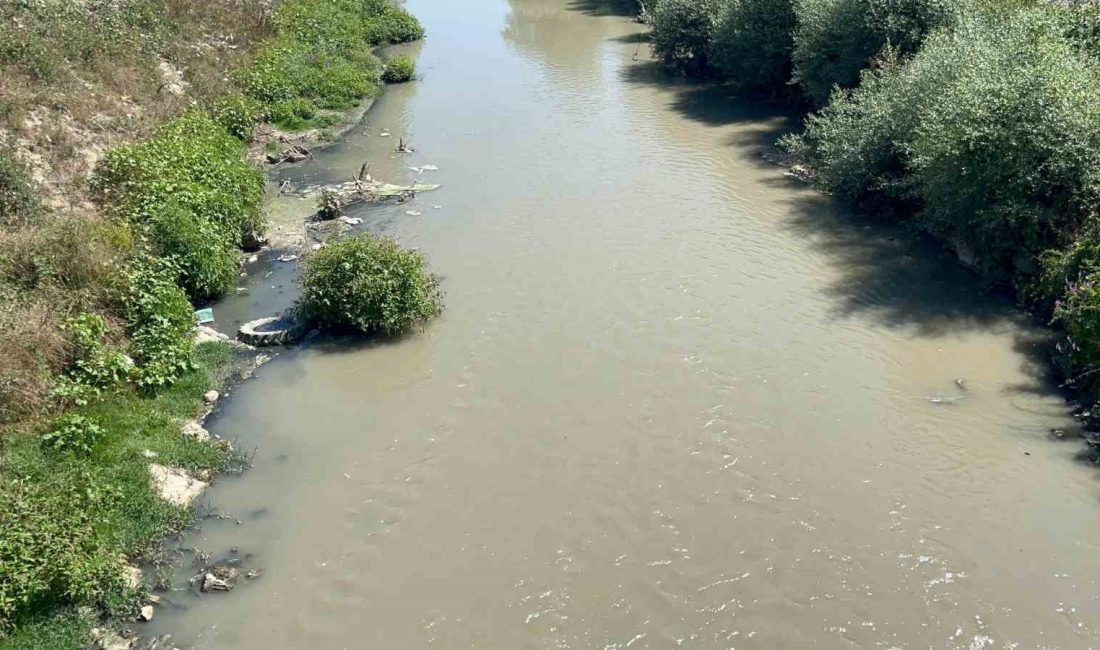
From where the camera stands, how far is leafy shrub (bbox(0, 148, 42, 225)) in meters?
14.2

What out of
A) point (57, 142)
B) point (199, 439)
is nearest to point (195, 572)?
point (199, 439)

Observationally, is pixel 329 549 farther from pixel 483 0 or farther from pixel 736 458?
pixel 483 0

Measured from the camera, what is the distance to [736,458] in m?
11.6

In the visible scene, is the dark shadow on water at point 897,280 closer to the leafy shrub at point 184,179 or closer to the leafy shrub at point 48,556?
the leafy shrub at point 184,179

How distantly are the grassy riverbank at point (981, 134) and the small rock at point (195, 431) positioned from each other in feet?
38.6

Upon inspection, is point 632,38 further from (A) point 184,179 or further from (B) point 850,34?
(A) point 184,179

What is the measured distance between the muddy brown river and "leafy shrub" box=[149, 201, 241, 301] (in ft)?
2.07

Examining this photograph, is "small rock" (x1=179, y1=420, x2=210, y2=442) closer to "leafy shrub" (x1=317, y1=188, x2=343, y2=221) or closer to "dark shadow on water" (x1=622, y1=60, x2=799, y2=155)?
"leafy shrub" (x1=317, y1=188, x2=343, y2=221)

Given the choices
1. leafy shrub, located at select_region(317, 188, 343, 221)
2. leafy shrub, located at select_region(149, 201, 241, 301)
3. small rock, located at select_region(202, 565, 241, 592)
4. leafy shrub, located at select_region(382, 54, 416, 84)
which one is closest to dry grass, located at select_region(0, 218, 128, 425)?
leafy shrub, located at select_region(149, 201, 241, 301)

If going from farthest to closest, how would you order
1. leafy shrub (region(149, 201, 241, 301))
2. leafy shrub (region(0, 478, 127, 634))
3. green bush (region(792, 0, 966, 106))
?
1. green bush (region(792, 0, 966, 106))
2. leafy shrub (region(149, 201, 241, 301))
3. leafy shrub (region(0, 478, 127, 634))

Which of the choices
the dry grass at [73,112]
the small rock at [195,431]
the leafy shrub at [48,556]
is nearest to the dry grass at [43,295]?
the dry grass at [73,112]

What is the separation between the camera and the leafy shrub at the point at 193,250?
15.0 metres

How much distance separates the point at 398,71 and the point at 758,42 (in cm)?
1132

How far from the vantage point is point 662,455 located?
11734 millimetres
